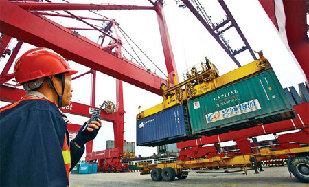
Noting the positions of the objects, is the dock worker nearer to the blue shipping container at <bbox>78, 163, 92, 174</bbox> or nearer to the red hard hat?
the red hard hat

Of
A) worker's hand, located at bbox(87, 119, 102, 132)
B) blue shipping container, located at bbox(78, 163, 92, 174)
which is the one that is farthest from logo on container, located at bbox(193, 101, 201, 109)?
blue shipping container, located at bbox(78, 163, 92, 174)

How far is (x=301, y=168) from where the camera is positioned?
5.35m

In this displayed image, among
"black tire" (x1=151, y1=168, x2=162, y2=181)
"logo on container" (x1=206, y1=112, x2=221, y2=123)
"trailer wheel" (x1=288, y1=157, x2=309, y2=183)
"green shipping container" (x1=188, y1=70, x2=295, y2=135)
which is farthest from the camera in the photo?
"black tire" (x1=151, y1=168, x2=162, y2=181)

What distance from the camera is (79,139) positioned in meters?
1.61

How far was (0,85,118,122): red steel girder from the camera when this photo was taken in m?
12.7

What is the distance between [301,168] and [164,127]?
6288 mm

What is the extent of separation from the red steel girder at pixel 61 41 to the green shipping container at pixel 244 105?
444cm

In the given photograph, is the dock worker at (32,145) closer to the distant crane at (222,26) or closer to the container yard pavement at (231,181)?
the container yard pavement at (231,181)

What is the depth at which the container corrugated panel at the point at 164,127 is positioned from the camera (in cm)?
921

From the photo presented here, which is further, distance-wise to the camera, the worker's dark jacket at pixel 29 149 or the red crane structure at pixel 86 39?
the red crane structure at pixel 86 39

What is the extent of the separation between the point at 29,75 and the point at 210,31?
68.7 ft

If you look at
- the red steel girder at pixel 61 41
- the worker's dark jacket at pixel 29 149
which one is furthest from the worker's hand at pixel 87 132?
the red steel girder at pixel 61 41

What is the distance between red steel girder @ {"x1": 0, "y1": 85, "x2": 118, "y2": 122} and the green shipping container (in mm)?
12093

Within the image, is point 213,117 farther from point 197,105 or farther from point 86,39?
point 86,39
